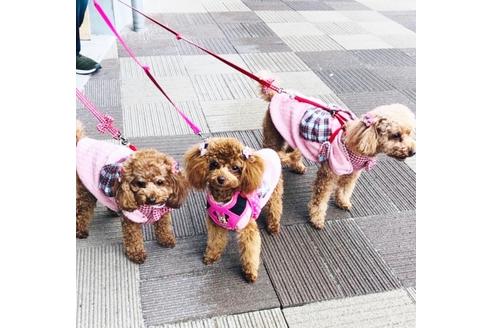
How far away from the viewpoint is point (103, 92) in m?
4.52

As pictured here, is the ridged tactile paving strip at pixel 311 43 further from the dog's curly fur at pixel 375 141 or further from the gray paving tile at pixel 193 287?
the gray paving tile at pixel 193 287

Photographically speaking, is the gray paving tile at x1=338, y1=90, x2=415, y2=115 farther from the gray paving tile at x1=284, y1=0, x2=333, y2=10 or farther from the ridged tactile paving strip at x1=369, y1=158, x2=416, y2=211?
the gray paving tile at x1=284, y1=0, x2=333, y2=10

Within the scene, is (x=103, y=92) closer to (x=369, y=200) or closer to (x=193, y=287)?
(x=193, y=287)

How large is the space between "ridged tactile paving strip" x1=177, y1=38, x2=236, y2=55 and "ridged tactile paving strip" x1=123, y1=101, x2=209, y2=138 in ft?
4.83

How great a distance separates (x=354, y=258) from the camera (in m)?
2.71

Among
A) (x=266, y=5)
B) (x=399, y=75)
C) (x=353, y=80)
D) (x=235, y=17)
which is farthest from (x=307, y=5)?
(x=353, y=80)

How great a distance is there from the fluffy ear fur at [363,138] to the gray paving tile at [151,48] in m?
3.58

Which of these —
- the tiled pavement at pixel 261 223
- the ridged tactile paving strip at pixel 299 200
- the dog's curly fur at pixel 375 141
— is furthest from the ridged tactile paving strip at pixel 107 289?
the dog's curly fur at pixel 375 141

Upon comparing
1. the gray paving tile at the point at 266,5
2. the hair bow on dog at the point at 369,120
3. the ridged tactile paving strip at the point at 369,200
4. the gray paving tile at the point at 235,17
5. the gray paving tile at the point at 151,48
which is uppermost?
the hair bow on dog at the point at 369,120

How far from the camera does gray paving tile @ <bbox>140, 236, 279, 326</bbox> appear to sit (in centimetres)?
231

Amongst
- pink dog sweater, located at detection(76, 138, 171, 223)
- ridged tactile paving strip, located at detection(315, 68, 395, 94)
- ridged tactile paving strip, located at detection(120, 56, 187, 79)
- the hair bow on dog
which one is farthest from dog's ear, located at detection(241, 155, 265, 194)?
ridged tactile paving strip, located at detection(120, 56, 187, 79)

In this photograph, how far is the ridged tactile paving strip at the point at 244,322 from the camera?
7.37 ft

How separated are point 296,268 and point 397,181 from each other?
4.42 ft

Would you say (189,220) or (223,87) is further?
(223,87)
